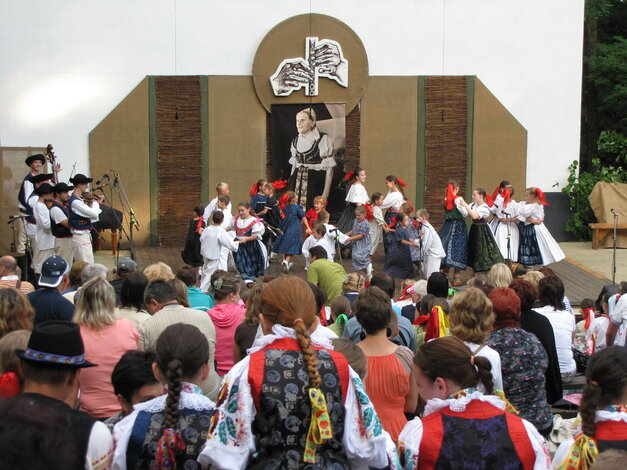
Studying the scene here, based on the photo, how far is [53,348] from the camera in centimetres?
288

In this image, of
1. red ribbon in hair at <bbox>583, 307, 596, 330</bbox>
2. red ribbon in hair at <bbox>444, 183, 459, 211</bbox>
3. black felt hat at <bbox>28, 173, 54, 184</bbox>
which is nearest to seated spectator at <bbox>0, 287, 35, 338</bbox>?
red ribbon in hair at <bbox>583, 307, 596, 330</bbox>

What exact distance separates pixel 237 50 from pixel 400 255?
211 inches

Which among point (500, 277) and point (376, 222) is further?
point (376, 222)

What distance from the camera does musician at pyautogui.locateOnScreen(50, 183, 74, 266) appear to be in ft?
Result: 34.4

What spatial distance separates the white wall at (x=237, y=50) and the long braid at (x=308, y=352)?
12.1m

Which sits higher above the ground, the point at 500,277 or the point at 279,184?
the point at 279,184

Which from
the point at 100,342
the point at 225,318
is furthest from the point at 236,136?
the point at 100,342

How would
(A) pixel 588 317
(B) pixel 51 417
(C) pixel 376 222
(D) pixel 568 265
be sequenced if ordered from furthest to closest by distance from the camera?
(D) pixel 568 265 < (C) pixel 376 222 < (A) pixel 588 317 < (B) pixel 51 417

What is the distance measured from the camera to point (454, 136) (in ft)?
51.0

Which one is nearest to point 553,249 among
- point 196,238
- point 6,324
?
point 196,238

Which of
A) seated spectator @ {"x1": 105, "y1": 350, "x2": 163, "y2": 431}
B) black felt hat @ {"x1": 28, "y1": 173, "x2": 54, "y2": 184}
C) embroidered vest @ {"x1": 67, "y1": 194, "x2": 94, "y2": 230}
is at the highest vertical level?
black felt hat @ {"x1": 28, "y1": 173, "x2": 54, "y2": 184}

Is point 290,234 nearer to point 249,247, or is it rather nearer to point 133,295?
point 249,247

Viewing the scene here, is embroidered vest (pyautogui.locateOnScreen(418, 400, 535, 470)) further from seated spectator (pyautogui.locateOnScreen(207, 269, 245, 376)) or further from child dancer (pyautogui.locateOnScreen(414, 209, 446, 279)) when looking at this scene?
child dancer (pyautogui.locateOnScreen(414, 209, 446, 279))

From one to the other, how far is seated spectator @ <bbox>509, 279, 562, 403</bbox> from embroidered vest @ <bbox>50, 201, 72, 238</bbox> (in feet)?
23.0
